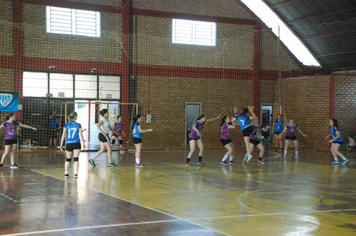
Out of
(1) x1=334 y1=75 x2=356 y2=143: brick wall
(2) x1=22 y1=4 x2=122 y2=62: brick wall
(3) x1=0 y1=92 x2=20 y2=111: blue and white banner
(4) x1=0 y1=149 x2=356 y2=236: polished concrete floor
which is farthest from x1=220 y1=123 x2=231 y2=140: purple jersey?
(3) x1=0 y1=92 x2=20 y2=111: blue and white banner

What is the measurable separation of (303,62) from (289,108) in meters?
4.50

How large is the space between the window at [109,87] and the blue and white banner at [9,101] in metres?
5.03

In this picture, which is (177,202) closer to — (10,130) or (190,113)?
(10,130)

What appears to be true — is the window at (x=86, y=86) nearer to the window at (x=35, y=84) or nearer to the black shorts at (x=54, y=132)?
the window at (x=35, y=84)

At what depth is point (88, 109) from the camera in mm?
24422

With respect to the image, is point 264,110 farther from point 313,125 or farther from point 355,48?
point 355,48

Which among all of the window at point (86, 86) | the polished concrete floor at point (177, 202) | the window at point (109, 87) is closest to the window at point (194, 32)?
the window at point (109, 87)

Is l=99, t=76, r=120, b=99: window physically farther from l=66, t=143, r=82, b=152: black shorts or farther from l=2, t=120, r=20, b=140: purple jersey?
l=66, t=143, r=82, b=152: black shorts

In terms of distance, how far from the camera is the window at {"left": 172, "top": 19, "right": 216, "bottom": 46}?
26.9 metres

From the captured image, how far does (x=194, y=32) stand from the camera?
27312 mm

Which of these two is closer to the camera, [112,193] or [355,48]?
[112,193]

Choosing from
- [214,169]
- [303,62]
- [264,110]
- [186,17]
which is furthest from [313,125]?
[214,169]

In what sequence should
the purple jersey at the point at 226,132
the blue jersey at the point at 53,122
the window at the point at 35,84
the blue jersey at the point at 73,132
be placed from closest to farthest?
1. the blue jersey at the point at 73,132
2. the purple jersey at the point at 226,132
3. the blue jersey at the point at 53,122
4. the window at the point at 35,84

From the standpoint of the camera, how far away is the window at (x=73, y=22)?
24.0 meters
